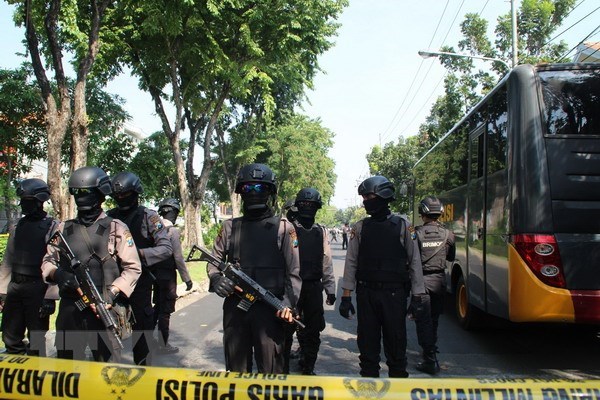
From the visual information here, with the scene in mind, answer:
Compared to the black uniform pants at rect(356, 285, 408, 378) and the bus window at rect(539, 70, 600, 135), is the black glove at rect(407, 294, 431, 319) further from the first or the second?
the bus window at rect(539, 70, 600, 135)

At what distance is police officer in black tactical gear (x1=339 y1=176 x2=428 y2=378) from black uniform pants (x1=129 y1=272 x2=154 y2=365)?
1.77 metres

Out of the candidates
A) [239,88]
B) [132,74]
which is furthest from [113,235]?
[132,74]

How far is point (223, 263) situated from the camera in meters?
3.50

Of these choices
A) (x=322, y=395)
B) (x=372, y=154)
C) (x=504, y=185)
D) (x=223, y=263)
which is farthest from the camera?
(x=372, y=154)

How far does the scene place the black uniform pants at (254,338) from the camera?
3471mm

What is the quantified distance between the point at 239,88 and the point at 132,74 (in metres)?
4.21

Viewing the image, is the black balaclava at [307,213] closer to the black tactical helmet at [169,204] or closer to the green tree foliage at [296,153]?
the black tactical helmet at [169,204]

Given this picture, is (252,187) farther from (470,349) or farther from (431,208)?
(470,349)

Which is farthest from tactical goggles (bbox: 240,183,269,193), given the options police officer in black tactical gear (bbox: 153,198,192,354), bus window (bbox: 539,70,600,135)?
bus window (bbox: 539,70,600,135)

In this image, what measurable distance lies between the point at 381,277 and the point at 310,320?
1131 mm

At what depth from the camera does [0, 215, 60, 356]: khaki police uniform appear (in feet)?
13.5

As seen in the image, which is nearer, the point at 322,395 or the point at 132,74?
the point at 322,395

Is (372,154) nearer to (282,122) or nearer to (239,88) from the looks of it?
(282,122)

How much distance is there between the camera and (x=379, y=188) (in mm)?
4324
